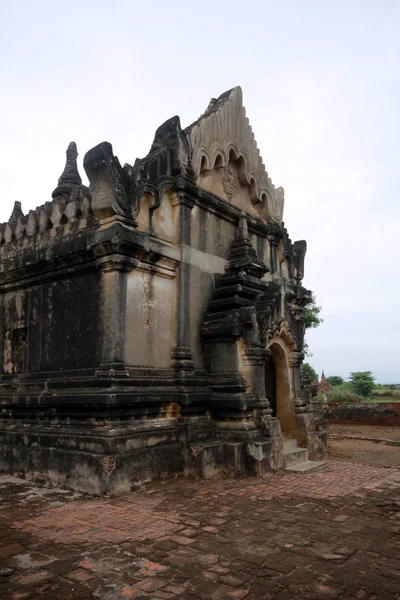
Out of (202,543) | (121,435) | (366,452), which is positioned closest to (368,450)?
(366,452)

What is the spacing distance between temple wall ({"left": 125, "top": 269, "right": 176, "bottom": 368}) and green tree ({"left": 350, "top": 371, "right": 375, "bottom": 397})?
36.0 m

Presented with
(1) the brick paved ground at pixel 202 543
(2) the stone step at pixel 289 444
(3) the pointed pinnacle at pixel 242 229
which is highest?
(3) the pointed pinnacle at pixel 242 229

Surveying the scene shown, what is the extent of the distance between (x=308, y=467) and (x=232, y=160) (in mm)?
6024

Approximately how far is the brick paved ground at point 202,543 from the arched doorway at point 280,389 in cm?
302

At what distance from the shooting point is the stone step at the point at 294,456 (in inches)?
328

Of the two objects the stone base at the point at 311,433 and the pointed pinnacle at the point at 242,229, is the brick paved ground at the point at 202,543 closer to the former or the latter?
the stone base at the point at 311,433

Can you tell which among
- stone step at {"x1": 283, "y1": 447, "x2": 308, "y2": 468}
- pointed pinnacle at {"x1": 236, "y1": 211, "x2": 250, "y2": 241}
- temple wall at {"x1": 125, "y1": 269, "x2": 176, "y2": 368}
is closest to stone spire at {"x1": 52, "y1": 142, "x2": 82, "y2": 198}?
pointed pinnacle at {"x1": 236, "y1": 211, "x2": 250, "y2": 241}

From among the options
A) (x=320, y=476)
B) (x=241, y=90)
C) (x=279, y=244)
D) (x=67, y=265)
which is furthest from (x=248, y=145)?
(x=320, y=476)

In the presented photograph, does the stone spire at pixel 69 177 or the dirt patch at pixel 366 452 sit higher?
the stone spire at pixel 69 177

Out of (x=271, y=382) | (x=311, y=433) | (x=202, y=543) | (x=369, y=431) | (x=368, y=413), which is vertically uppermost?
(x=271, y=382)

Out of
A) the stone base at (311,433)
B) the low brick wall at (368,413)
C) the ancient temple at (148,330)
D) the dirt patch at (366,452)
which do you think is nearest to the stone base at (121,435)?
the ancient temple at (148,330)

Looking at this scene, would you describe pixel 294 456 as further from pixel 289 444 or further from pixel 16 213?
pixel 16 213

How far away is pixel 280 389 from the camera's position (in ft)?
32.7

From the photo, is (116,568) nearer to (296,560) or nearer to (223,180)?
(296,560)
